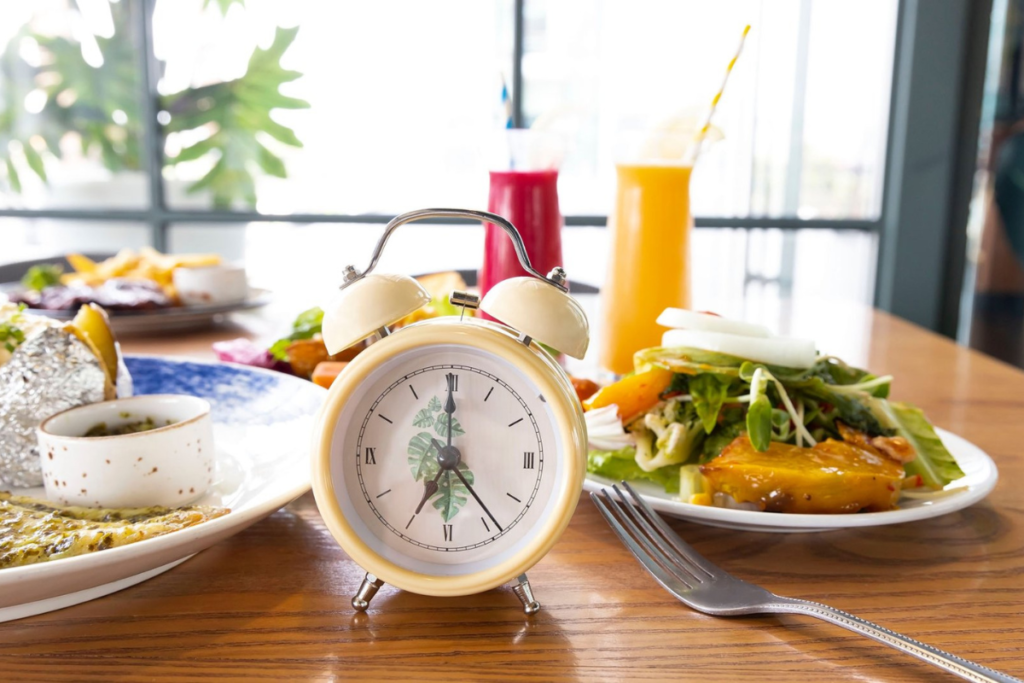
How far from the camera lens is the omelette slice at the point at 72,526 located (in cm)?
67

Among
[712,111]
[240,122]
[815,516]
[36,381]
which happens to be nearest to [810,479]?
[815,516]

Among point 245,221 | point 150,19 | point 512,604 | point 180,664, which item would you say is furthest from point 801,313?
point 150,19

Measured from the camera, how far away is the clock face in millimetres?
714

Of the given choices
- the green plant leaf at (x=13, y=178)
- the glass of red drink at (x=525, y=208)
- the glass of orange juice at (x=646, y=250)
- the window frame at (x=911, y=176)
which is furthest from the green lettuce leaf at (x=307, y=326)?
the green plant leaf at (x=13, y=178)

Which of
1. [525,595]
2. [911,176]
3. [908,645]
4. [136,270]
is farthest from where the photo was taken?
[911,176]

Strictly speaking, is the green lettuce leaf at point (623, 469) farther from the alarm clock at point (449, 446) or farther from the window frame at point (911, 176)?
the window frame at point (911, 176)

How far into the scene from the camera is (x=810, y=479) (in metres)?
0.82

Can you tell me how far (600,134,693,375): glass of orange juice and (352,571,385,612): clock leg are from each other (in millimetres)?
837

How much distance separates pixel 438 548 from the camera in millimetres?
725

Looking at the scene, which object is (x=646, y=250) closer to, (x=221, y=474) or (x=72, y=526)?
(x=221, y=474)

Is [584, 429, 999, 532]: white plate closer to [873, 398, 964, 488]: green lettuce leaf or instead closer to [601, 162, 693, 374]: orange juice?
[873, 398, 964, 488]: green lettuce leaf

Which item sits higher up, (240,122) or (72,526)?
(240,122)

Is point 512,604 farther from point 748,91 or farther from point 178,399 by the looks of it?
point 748,91

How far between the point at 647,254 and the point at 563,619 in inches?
34.1
